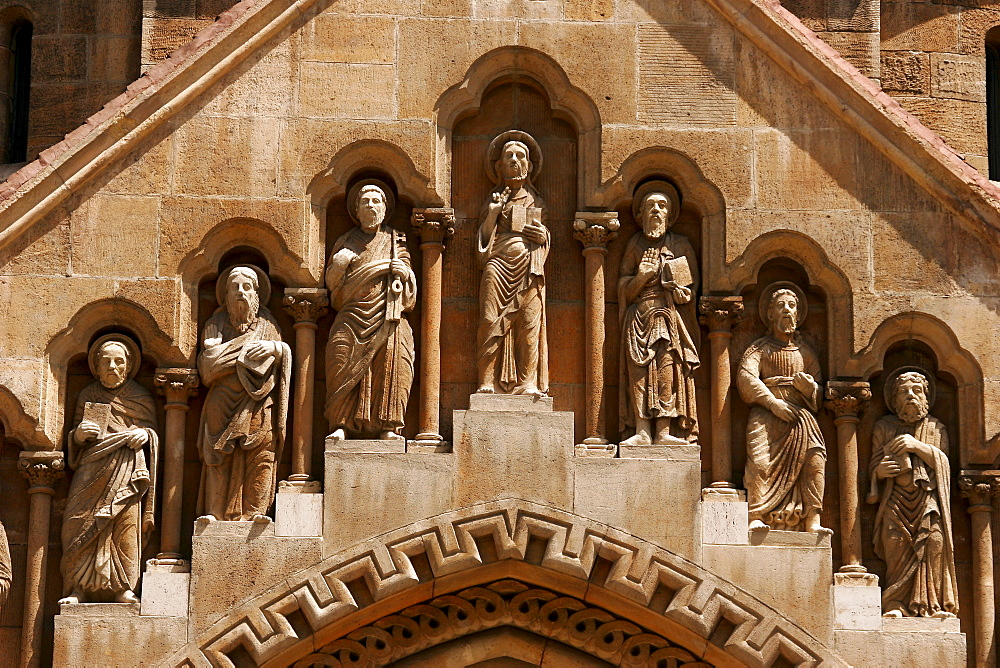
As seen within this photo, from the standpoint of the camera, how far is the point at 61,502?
61.4 ft

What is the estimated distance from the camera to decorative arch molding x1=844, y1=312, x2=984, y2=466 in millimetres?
18953

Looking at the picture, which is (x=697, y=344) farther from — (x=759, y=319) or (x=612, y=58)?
(x=612, y=58)

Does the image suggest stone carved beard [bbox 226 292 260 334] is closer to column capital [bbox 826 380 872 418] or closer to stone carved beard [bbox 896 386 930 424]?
column capital [bbox 826 380 872 418]

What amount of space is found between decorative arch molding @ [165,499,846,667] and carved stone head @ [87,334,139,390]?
1.94 m

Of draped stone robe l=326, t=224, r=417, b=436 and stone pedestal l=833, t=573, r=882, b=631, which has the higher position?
draped stone robe l=326, t=224, r=417, b=436

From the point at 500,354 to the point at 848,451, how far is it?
8.62 feet

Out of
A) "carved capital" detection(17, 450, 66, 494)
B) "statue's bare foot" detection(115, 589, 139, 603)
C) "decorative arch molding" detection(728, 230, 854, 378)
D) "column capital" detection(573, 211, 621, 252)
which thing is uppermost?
"column capital" detection(573, 211, 621, 252)

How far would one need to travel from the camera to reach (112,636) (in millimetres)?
18219

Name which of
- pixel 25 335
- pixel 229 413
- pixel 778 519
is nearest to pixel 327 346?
pixel 229 413

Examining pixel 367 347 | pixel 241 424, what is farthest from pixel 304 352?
pixel 241 424

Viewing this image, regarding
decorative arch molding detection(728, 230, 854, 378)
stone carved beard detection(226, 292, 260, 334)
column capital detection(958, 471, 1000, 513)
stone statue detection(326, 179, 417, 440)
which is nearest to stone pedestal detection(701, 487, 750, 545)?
decorative arch molding detection(728, 230, 854, 378)

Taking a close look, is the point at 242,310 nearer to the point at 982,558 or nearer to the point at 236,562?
the point at 236,562

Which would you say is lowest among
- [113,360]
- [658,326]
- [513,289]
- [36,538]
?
[36,538]

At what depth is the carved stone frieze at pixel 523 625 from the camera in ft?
61.3
